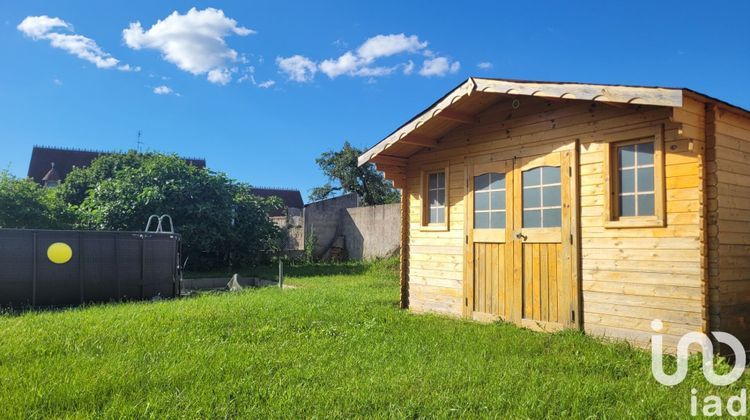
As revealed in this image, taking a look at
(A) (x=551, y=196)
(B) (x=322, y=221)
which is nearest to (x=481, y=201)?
(A) (x=551, y=196)

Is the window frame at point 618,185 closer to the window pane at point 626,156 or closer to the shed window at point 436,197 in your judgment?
the window pane at point 626,156

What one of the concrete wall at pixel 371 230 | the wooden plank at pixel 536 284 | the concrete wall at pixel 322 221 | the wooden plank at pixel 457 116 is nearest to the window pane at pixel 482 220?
the wooden plank at pixel 536 284

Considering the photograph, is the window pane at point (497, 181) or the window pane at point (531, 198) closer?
the window pane at point (531, 198)

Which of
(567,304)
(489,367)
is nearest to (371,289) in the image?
(567,304)

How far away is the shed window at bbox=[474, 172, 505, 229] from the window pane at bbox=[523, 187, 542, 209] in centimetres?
37

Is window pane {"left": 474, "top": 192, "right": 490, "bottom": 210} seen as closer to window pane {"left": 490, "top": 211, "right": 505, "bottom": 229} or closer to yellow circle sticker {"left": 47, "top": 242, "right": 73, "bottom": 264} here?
window pane {"left": 490, "top": 211, "right": 505, "bottom": 229}

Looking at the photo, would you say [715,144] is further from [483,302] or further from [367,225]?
[367,225]

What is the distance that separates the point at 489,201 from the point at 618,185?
6.15ft

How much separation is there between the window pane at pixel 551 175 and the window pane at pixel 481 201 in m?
0.95

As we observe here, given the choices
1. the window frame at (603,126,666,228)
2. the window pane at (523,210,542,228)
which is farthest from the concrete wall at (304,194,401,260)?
the window frame at (603,126,666,228)

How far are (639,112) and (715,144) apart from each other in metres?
0.83

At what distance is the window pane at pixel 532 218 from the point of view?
6.54 metres

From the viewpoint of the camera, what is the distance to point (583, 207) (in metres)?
6.05

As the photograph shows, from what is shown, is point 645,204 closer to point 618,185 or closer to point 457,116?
point 618,185
